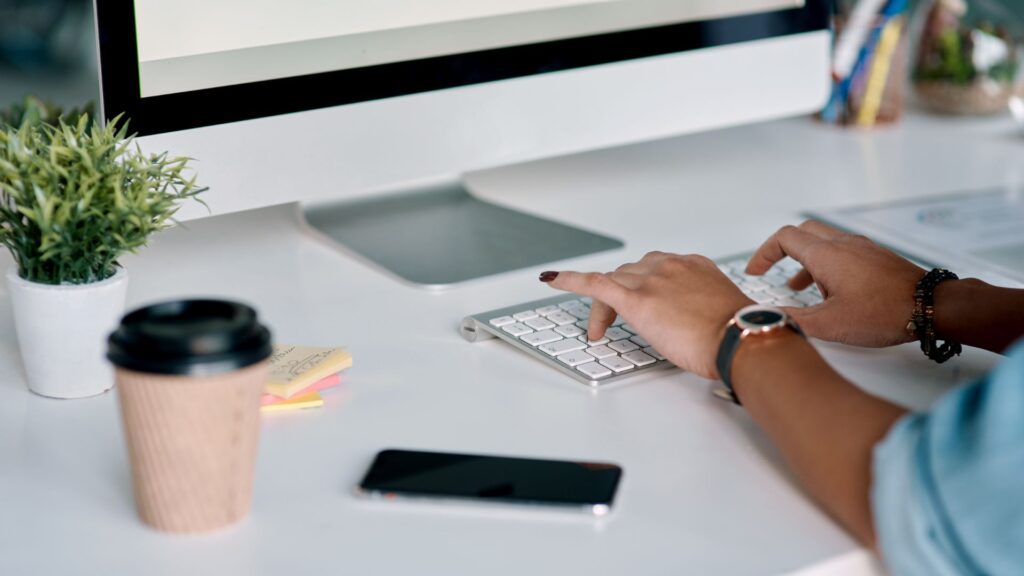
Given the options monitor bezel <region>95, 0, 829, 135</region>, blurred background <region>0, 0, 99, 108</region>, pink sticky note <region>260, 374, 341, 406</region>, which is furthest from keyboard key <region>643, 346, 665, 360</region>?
blurred background <region>0, 0, 99, 108</region>

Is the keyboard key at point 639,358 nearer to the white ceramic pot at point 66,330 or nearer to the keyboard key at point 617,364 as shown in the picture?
the keyboard key at point 617,364

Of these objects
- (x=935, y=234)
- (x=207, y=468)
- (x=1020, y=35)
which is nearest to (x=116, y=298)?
(x=207, y=468)

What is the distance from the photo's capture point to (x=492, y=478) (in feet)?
2.08

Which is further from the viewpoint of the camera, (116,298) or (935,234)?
(935,234)

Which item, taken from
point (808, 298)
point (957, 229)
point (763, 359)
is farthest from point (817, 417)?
point (957, 229)

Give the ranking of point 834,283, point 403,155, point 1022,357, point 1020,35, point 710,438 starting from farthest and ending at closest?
1. point 1020,35
2. point 403,155
3. point 834,283
4. point 710,438
5. point 1022,357

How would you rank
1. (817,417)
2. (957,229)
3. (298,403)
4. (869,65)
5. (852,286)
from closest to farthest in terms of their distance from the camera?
(817,417) → (298,403) → (852,286) → (957,229) → (869,65)

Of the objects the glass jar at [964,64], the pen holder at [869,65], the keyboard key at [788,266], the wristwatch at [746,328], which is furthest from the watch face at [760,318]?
the glass jar at [964,64]

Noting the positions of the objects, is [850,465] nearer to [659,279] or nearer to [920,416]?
[920,416]

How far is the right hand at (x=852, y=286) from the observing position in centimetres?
81

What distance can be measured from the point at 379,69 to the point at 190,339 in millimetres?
435

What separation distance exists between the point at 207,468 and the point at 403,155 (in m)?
0.45

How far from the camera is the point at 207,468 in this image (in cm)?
57

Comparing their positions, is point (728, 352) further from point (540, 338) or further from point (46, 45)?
point (46, 45)
